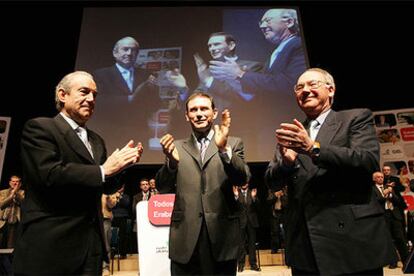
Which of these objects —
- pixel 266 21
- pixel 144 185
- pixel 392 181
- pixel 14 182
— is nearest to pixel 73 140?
pixel 266 21

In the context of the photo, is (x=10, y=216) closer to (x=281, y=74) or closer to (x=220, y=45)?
(x=220, y=45)

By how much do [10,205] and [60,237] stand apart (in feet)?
18.8

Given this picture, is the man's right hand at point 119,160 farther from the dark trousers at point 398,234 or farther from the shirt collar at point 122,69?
the dark trousers at point 398,234

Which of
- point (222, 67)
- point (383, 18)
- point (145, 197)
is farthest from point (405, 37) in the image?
point (145, 197)

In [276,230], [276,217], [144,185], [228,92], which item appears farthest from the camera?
[276,230]

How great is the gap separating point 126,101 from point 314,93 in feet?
14.5

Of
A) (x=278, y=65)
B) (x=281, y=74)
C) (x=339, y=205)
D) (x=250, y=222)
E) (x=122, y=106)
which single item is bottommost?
(x=339, y=205)

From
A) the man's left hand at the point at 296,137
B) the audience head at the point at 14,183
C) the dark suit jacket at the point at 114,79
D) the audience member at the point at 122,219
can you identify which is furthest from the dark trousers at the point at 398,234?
the audience head at the point at 14,183

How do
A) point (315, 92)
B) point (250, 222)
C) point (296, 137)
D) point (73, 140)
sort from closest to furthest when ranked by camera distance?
point (296, 137) < point (73, 140) < point (315, 92) < point (250, 222)

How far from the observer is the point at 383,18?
7.44 meters

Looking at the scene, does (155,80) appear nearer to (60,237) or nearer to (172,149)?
(172,149)

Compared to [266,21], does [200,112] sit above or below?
below

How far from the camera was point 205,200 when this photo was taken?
2.13 m

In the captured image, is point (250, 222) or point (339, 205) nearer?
point (339, 205)
